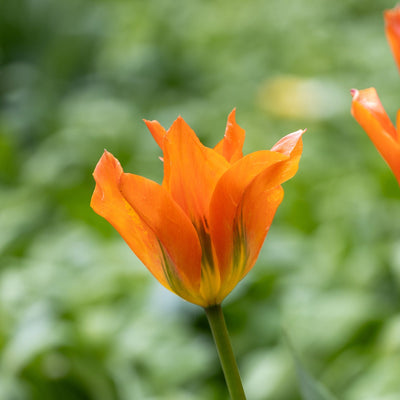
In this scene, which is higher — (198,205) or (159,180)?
(159,180)

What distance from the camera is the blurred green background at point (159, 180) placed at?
1265mm

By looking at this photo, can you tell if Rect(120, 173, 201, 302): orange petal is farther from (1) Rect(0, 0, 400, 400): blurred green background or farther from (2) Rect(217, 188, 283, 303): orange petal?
(1) Rect(0, 0, 400, 400): blurred green background

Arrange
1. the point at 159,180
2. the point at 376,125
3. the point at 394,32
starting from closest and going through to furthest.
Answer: the point at 376,125
the point at 394,32
the point at 159,180

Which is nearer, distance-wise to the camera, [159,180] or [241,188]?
[241,188]

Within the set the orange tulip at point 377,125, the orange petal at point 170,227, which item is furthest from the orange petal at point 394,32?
the orange petal at point 170,227

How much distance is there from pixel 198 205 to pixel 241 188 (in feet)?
0.14

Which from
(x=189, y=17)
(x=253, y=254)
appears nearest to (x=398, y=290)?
(x=253, y=254)

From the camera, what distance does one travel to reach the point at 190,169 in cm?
45

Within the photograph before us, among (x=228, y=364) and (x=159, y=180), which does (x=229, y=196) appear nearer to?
(x=228, y=364)

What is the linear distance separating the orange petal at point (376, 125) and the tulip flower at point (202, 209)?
0.04 meters

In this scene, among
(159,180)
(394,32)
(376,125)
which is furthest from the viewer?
(159,180)

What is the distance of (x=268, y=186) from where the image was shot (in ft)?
1.47

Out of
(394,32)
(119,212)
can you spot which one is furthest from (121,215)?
(394,32)

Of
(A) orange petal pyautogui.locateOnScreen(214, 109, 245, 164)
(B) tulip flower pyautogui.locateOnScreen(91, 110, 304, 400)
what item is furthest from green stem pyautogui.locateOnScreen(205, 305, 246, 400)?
(A) orange petal pyautogui.locateOnScreen(214, 109, 245, 164)
